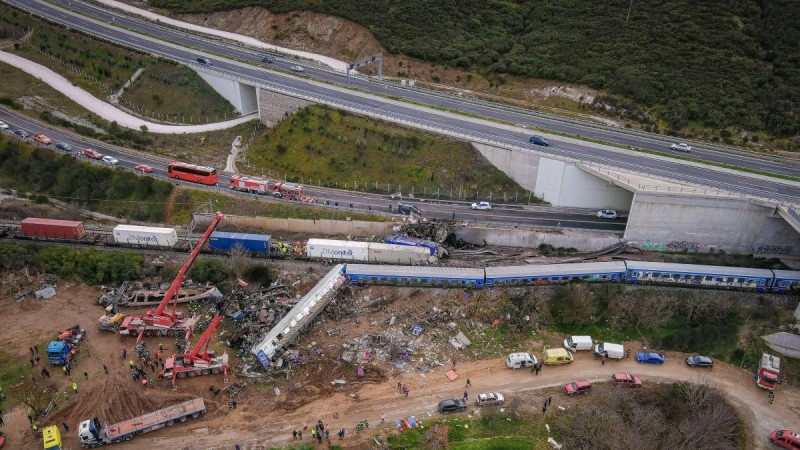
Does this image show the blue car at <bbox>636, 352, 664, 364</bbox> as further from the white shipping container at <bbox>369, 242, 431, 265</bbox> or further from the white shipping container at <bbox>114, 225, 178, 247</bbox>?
the white shipping container at <bbox>114, 225, 178, 247</bbox>

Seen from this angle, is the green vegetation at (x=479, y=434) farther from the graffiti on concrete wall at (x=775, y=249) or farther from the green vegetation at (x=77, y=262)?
the graffiti on concrete wall at (x=775, y=249)

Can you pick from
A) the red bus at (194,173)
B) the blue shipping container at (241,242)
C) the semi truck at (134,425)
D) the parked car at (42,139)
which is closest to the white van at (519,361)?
the semi truck at (134,425)

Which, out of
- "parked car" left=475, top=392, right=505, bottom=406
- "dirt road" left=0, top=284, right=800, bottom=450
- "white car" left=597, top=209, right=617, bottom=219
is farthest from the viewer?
"white car" left=597, top=209, right=617, bottom=219

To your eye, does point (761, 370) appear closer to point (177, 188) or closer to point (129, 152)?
point (177, 188)

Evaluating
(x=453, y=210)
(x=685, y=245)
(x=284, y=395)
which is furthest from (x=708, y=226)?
(x=284, y=395)

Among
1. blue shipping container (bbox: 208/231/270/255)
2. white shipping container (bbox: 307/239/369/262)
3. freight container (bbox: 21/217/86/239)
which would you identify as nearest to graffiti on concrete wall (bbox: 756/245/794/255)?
white shipping container (bbox: 307/239/369/262)

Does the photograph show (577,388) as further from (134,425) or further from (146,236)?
(146,236)

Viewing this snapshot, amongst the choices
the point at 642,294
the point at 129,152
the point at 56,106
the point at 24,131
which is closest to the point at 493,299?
the point at 642,294
